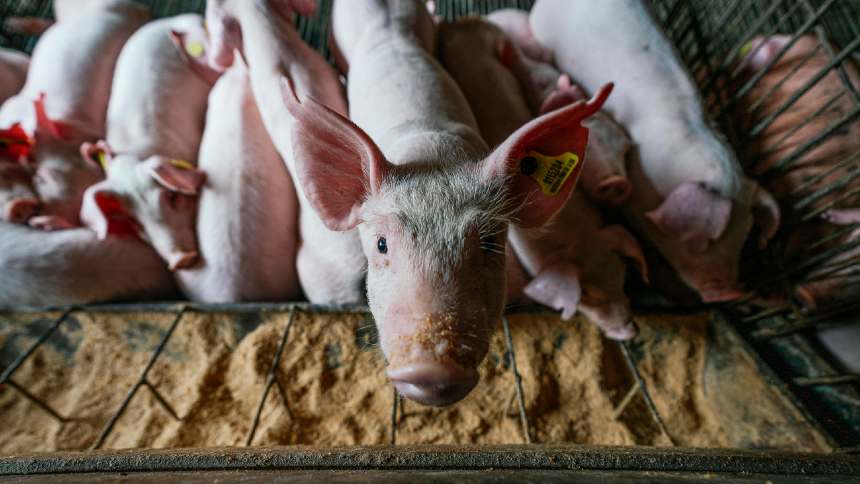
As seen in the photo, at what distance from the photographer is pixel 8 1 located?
3.37m

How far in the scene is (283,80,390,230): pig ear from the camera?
3.15 feet

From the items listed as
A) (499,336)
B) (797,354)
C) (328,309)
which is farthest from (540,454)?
(797,354)

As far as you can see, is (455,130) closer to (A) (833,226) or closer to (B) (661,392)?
(B) (661,392)

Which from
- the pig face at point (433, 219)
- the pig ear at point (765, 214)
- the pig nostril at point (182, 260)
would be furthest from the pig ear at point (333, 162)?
the pig ear at point (765, 214)

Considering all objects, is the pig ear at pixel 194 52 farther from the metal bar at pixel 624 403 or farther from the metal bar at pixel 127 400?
the metal bar at pixel 624 403

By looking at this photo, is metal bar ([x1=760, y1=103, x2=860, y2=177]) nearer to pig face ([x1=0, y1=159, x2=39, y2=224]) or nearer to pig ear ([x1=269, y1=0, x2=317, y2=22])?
pig ear ([x1=269, y1=0, x2=317, y2=22])

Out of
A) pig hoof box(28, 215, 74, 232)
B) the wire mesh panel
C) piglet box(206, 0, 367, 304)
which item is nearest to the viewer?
the wire mesh panel

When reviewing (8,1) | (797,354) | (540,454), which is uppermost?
(540,454)

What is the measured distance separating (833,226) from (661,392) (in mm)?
1073

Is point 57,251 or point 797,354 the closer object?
point 797,354

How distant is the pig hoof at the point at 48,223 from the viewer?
1999 millimetres

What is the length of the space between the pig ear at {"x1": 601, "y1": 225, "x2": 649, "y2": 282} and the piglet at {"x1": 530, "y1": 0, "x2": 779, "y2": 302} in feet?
0.56

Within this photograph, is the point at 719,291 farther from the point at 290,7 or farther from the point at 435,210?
the point at 290,7

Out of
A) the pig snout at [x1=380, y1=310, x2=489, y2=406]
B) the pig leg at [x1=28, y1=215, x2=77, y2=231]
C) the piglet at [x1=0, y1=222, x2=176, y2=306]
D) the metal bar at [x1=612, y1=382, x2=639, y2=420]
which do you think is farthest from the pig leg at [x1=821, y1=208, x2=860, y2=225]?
the pig leg at [x1=28, y1=215, x2=77, y2=231]
